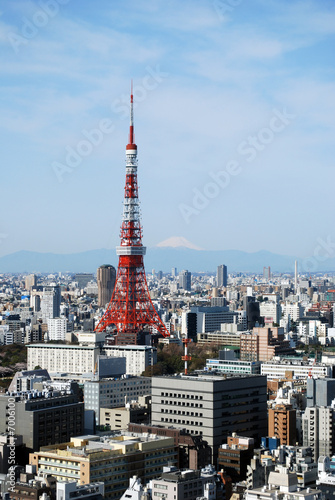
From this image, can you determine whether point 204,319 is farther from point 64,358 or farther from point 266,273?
point 266,273

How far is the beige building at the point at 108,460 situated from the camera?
14.9 m

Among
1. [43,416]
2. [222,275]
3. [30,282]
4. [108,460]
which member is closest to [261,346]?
[43,416]

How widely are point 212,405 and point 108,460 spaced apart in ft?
13.8

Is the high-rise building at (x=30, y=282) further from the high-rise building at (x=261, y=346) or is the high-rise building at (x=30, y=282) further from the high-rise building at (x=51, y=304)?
the high-rise building at (x=261, y=346)

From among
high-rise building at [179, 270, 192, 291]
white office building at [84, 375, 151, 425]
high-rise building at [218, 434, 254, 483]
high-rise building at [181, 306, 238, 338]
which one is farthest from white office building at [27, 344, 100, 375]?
high-rise building at [179, 270, 192, 291]

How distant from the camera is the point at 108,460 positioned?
15.1 meters

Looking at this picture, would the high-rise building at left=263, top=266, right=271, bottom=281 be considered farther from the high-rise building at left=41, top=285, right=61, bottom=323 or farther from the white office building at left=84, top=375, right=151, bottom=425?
the white office building at left=84, top=375, right=151, bottom=425

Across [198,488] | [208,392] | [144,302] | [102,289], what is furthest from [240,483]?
[102,289]

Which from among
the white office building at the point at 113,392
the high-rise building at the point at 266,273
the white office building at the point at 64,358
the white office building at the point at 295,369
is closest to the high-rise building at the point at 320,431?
the white office building at the point at 113,392

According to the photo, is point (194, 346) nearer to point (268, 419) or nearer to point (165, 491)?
point (268, 419)

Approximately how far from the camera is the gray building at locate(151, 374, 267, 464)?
18906 mm

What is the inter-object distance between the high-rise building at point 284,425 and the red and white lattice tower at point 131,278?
16.7m

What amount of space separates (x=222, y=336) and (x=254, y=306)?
791cm

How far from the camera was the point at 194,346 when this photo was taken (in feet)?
124
